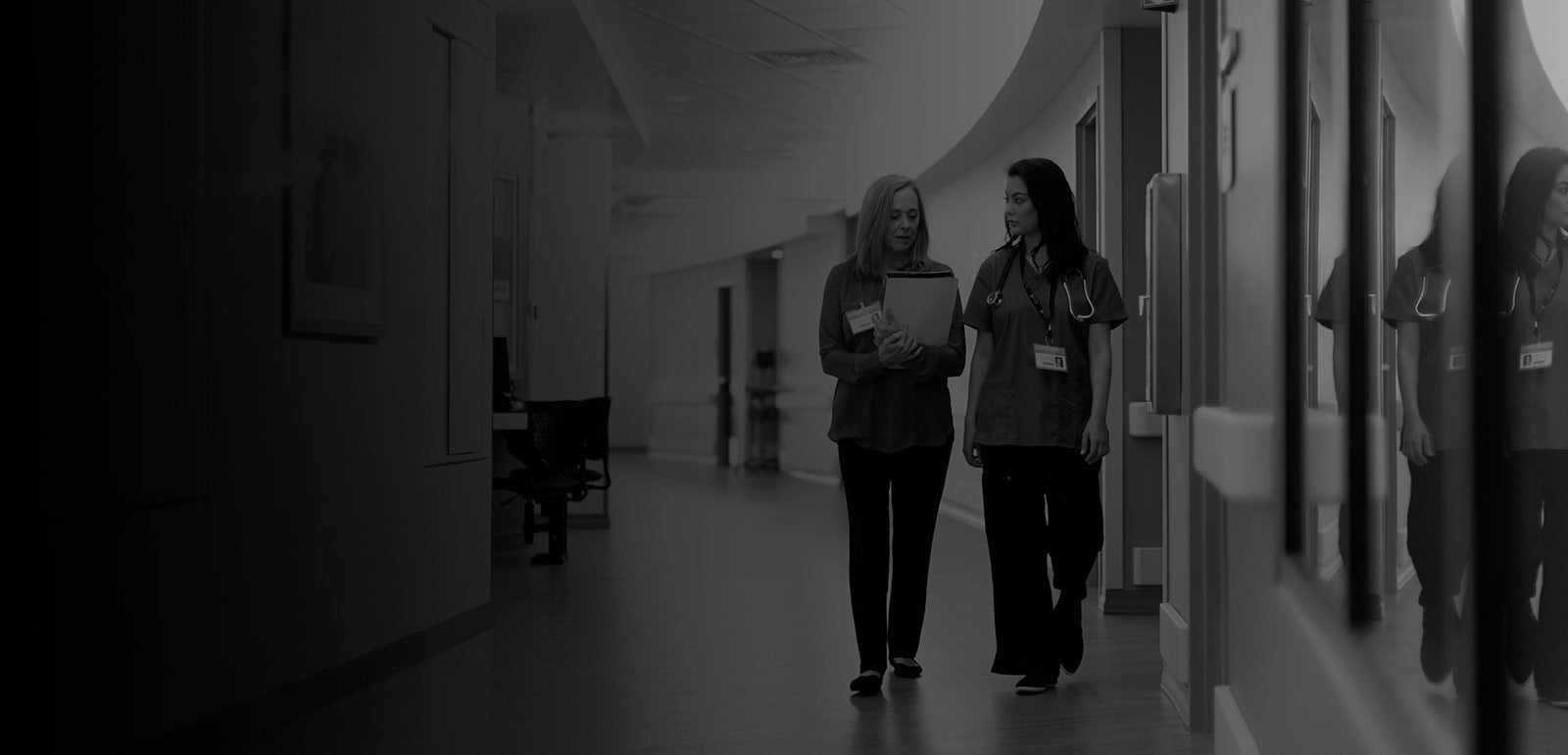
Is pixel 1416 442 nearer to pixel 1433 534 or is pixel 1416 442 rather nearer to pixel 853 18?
pixel 1433 534

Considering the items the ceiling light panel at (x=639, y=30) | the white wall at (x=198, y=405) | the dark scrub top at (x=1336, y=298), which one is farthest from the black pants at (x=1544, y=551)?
the ceiling light panel at (x=639, y=30)

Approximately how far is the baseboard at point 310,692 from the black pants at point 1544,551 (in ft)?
10.9

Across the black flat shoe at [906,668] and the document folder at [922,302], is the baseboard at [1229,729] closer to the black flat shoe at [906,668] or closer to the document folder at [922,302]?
the black flat shoe at [906,668]

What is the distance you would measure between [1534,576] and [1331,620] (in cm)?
102

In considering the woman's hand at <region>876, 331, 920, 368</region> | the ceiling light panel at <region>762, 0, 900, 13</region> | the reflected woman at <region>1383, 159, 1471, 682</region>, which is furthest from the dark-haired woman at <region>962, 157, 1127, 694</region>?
the ceiling light panel at <region>762, 0, 900, 13</region>

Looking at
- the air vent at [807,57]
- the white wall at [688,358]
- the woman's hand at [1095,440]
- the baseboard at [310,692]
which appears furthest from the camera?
the white wall at [688,358]

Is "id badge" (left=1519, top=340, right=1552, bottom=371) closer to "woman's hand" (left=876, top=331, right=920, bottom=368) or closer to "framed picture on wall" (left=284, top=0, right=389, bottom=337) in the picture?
"woman's hand" (left=876, top=331, right=920, bottom=368)

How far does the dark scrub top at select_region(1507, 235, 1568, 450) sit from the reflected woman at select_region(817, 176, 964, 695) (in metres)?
3.12

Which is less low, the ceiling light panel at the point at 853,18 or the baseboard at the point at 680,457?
the ceiling light panel at the point at 853,18

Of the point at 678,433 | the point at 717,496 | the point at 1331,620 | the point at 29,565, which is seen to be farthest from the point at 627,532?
the point at 678,433

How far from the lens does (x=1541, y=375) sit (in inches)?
43.0

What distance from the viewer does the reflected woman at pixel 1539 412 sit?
1.05 m

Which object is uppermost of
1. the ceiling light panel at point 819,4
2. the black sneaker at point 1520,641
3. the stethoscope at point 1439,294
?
the ceiling light panel at point 819,4

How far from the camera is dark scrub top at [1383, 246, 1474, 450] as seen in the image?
1.14 metres
